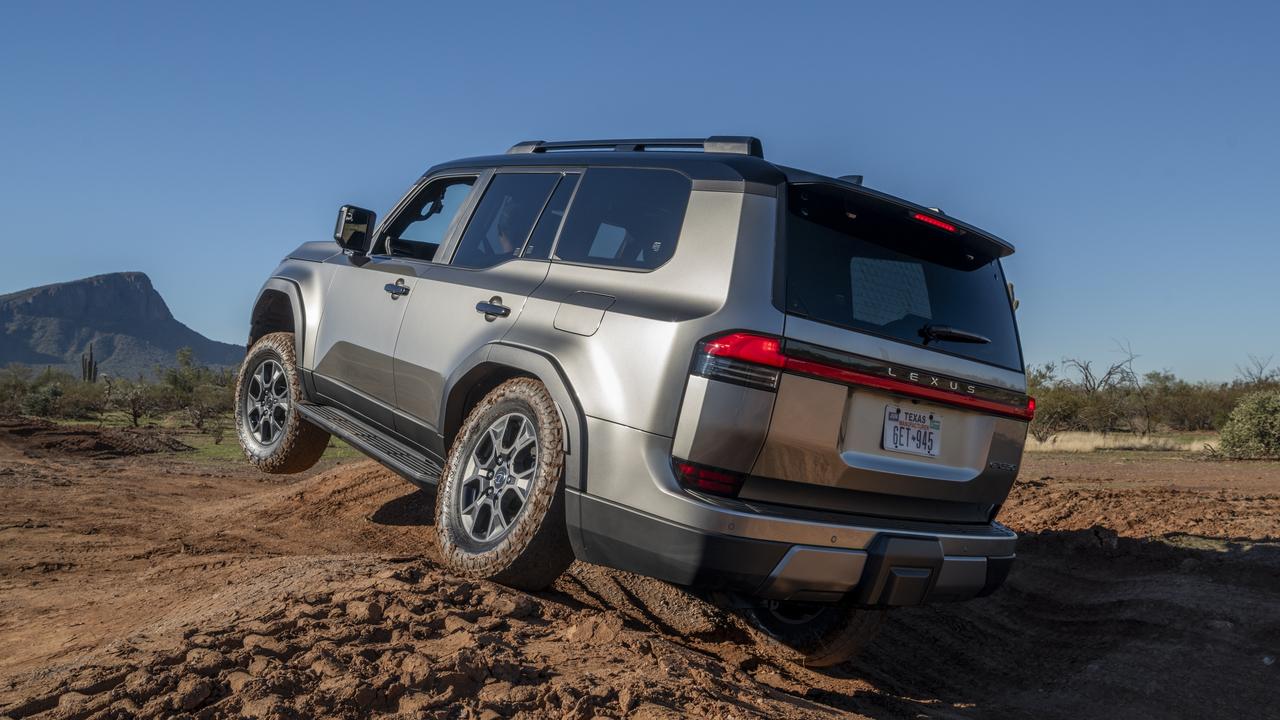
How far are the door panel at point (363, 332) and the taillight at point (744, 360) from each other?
233cm

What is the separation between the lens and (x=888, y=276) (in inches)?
141

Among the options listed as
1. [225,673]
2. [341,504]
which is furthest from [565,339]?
[341,504]

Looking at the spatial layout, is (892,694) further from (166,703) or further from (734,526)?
(166,703)

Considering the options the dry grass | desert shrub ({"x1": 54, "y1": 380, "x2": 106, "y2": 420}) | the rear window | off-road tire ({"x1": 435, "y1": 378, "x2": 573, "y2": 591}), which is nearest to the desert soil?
off-road tire ({"x1": 435, "y1": 378, "x2": 573, "y2": 591})

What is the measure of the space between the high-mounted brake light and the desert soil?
6.18 feet

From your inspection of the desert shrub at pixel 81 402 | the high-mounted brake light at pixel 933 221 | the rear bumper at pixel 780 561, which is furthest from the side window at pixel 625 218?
the desert shrub at pixel 81 402

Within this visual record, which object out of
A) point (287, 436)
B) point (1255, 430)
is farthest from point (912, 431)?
point (1255, 430)

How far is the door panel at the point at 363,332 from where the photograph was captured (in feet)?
16.6

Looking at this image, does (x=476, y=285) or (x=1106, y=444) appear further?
(x=1106, y=444)

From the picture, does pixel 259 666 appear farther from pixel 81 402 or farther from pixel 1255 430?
pixel 81 402

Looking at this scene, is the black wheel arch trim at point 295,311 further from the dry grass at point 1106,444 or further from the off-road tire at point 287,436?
the dry grass at point 1106,444

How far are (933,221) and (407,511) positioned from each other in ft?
14.8

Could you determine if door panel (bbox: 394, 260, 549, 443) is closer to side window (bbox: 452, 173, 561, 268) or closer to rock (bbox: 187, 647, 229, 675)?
side window (bbox: 452, 173, 561, 268)

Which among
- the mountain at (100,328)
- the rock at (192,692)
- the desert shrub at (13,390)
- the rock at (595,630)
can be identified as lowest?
the mountain at (100,328)
